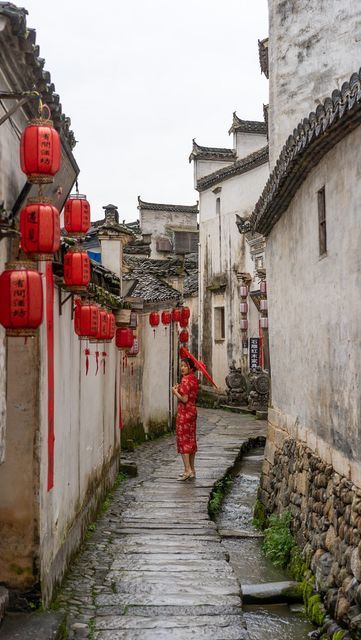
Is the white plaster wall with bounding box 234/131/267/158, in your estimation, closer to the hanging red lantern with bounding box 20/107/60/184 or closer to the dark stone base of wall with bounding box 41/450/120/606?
the dark stone base of wall with bounding box 41/450/120/606

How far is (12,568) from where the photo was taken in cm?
622

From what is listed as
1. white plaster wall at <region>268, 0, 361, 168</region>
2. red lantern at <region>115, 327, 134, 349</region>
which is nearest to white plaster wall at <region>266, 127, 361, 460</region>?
white plaster wall at <region>268, 0, 361, 168</region>

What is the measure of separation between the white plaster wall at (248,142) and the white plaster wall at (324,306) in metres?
24.4

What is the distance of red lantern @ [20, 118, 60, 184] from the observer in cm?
548

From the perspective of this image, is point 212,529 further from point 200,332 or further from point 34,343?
point 200,332

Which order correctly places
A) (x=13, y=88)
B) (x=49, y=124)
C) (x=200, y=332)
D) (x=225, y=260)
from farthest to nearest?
(x=200, y=332)
(x=225, y=260)
(x=13, y=88)
(x=49, y=124)

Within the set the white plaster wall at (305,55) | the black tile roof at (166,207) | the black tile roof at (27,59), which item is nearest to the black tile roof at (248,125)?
the black tile roof at (166,207)

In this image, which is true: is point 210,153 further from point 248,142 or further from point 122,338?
point 122,338

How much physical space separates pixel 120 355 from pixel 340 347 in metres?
7.92

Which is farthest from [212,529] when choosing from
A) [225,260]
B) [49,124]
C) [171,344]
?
[225,260]

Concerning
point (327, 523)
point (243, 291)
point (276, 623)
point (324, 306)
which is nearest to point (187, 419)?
point (324, 306)

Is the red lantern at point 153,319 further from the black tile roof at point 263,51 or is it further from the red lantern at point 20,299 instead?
the red lantern at point 20,299

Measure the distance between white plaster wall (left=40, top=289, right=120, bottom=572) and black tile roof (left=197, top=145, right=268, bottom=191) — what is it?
759 inches

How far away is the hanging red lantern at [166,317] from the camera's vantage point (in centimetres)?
2081
